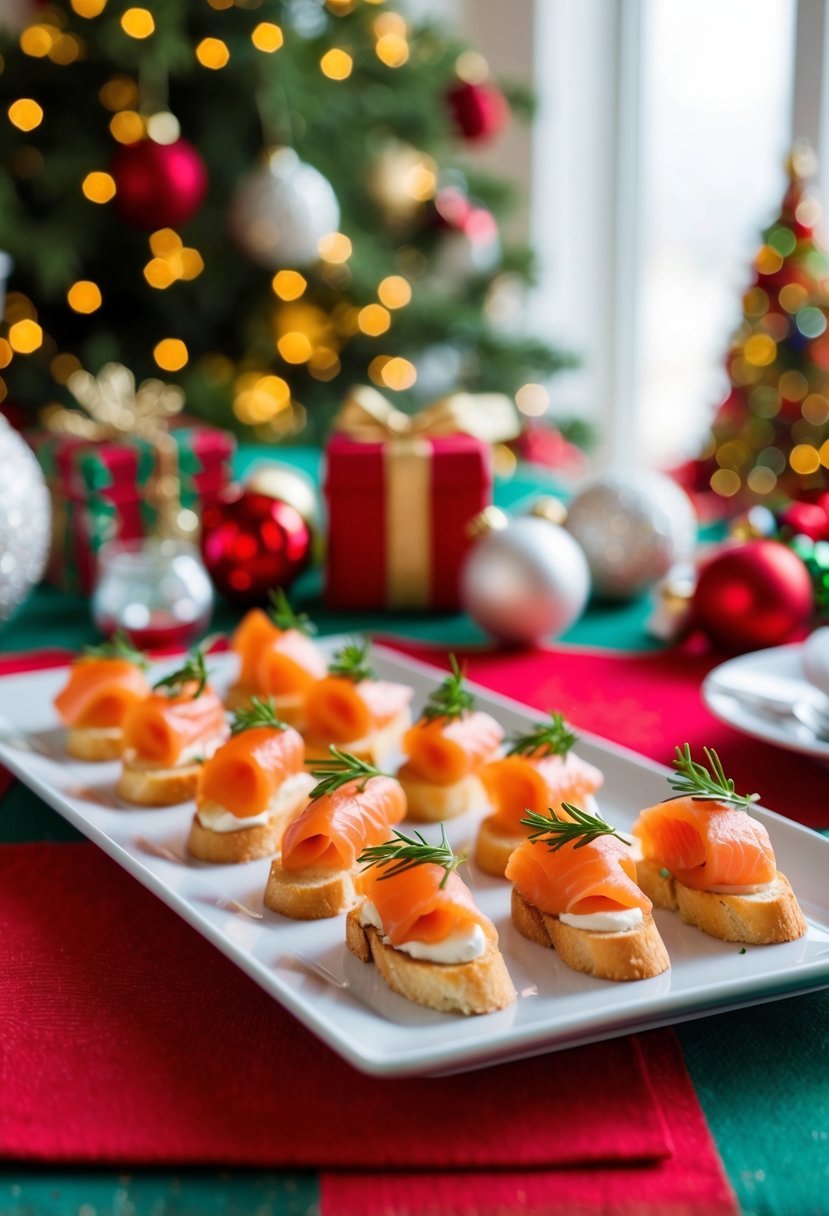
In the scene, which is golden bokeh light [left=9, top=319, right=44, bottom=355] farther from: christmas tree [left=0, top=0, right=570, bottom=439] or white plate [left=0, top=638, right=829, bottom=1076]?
white plate [left=0, top=638, right=829, bottom=1076]

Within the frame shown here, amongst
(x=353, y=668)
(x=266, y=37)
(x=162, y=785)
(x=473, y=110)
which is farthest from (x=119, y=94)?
(x=162, y=785)

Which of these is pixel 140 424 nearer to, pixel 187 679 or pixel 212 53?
pixel 187 679

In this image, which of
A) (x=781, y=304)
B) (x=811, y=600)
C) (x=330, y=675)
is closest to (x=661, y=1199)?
(x=330, y=675)

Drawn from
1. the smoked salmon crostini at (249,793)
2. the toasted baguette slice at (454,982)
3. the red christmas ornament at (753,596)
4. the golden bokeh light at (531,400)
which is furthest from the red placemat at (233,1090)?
the golden bokeh light at (531,400)

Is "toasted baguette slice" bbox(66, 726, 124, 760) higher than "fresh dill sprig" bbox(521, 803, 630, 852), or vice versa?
"fresh dill sprig" bbox(521, 803, 630, 852)

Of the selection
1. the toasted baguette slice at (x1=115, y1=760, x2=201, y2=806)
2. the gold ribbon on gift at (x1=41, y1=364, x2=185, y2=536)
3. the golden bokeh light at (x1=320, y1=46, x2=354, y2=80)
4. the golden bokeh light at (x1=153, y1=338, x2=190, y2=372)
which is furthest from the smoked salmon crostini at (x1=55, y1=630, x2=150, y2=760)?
the golden bokeh light at (x1=320, y1=46, x2=354, y2=80)

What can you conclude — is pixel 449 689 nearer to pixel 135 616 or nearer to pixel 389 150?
pixel 135 616
